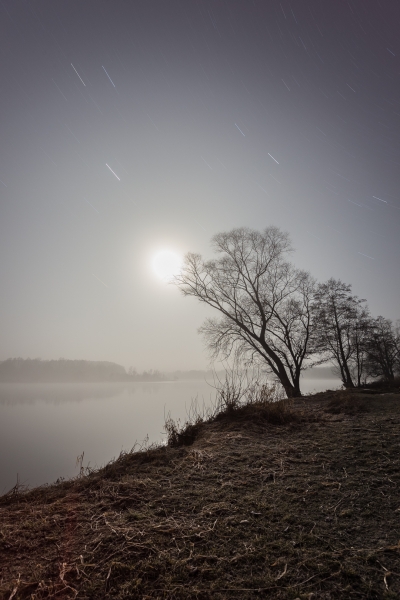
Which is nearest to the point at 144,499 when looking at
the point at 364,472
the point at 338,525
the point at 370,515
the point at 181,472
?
the point at 181,472

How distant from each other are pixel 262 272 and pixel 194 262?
13.8 feet

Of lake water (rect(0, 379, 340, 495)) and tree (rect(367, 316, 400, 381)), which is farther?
tree (rect(367, 316, 400, 381))

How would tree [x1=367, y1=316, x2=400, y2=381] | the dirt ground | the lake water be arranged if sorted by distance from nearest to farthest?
the dirt ground → the lake water → tree [x1=367, y1=316, x2=400, y2=381]

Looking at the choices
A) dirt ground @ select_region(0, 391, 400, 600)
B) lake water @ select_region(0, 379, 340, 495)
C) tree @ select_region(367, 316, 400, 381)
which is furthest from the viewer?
tree @ select_region(367, 316, 400, 381)

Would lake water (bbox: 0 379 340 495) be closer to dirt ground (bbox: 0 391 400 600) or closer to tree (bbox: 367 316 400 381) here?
dirt ground (bbox: 0 391 400 600)

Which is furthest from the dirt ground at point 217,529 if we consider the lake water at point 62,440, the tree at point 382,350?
the tree at point 382,350

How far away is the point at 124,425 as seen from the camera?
12906 mm

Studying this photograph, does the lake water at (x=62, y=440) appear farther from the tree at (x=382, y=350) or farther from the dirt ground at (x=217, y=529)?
the tree at (x=382, y=350)

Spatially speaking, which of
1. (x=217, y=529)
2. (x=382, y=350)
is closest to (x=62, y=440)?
(x=217, y=529)

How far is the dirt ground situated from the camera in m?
1.39

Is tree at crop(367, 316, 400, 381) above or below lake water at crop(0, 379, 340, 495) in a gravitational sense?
above

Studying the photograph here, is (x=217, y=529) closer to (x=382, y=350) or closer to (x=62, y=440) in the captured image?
(x=62, y=440)

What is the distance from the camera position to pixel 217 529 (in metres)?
1.88

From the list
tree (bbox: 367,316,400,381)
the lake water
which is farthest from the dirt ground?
tree (bbox: 367,316,400,381)
